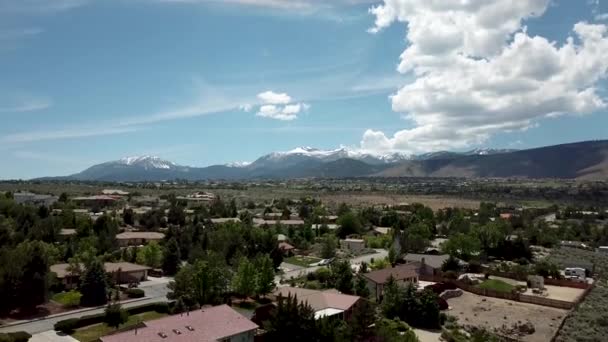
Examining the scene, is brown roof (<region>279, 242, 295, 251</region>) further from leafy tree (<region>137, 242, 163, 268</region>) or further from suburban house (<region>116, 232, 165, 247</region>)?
leafy tree (<region>137, 242, 163, 268</region>)

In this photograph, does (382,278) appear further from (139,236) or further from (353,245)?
(139,236)

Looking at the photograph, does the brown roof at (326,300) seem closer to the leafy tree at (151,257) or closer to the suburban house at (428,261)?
the suburban house at (428,261)

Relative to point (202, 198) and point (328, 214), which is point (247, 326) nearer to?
point (328, 214)

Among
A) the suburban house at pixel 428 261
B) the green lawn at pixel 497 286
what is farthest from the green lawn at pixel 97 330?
the green lawn at pixel 497 286

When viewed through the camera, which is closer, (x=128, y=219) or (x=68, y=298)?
(x=68, y=298)

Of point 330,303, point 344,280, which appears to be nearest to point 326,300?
point 330,303

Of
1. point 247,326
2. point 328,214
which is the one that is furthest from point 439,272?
point 328,214
